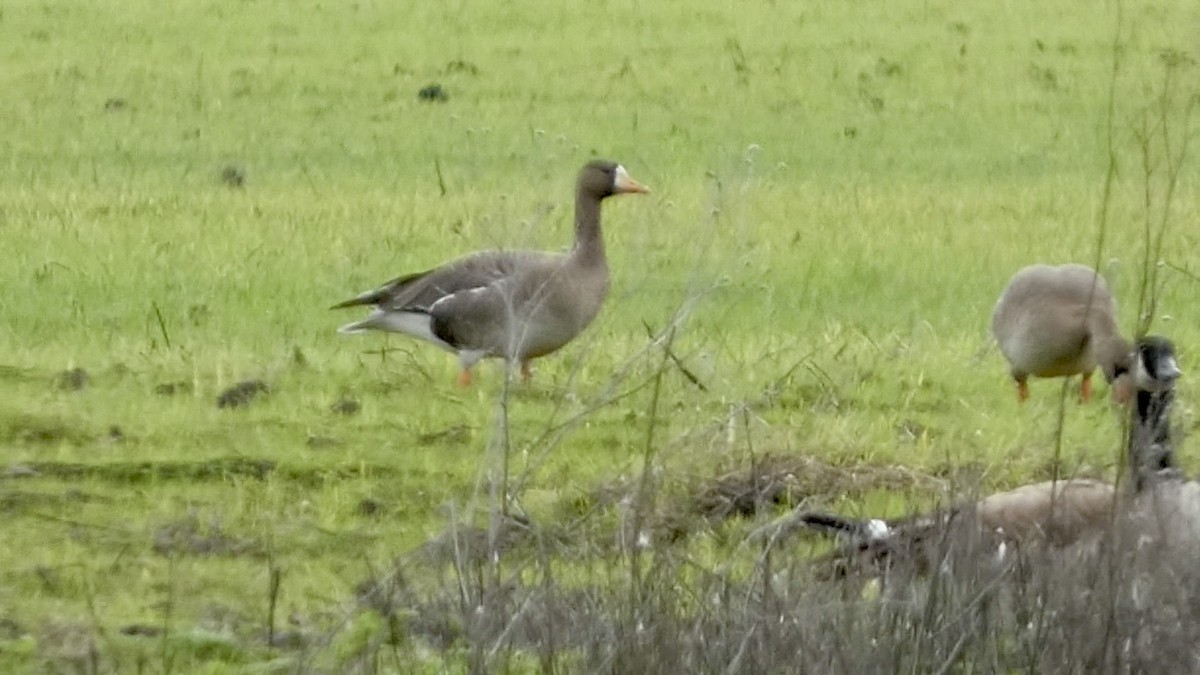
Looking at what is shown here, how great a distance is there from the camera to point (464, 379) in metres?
9.21

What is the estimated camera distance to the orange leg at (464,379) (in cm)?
917

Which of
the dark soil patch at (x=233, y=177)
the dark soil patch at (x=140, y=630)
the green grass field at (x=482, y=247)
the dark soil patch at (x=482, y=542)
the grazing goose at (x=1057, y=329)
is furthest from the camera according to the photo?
the dark soil patch at (x=233, y=177)

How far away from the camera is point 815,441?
26.2ft

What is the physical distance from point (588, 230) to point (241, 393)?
1796 mm

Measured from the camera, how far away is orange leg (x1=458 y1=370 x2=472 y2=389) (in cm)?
917

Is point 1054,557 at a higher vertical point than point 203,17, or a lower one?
higher

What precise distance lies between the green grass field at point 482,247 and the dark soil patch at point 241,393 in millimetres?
54

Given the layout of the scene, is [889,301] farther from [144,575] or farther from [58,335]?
[144,575]

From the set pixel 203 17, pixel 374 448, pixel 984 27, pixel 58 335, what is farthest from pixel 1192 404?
pixel 203 17

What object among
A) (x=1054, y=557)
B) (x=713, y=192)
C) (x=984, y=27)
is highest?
(x=713, y=192)

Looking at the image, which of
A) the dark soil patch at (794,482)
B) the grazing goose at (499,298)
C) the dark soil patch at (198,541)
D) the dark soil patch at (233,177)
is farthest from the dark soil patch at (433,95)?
Result: the dark soil patch at (198,541)

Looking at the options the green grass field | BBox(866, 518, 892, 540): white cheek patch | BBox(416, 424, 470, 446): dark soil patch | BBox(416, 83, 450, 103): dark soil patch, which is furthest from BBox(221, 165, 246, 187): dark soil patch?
Result: BBox(866, 518, 892, 540): white cheek patch

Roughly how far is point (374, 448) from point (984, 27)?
46.3ft

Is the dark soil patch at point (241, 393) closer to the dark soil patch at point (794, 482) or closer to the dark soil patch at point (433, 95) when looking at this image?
the dark soil patch at point (794, 482)
